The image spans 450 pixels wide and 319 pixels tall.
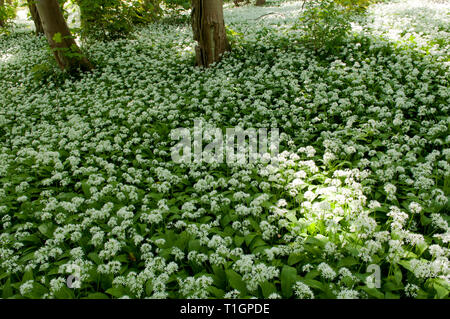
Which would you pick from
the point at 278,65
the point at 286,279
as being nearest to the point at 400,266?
the point at 286,279

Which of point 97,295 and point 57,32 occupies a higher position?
point 57,32

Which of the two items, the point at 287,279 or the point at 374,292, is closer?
the point at 374,292

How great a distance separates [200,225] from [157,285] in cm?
96

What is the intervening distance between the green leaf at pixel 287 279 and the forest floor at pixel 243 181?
1cm

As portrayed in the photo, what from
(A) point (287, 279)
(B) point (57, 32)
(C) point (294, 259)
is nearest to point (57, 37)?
(B) point (57, 32)

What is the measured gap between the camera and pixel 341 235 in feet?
10.9

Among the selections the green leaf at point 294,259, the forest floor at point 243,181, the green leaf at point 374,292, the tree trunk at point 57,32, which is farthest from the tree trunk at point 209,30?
the green leaf at point 374,292

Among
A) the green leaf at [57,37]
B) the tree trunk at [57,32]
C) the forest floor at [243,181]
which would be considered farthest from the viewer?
the tree trunk at [57,32]

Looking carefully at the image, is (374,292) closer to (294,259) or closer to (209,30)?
(294,259)

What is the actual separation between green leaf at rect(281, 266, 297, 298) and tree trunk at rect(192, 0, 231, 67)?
696cm

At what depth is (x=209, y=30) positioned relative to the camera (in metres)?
8.45

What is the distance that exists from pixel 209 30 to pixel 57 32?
4.63 meters

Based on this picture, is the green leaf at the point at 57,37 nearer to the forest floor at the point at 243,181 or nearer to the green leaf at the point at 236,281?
the forest floor at the point at 243,181

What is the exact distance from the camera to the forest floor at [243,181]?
2967mm
